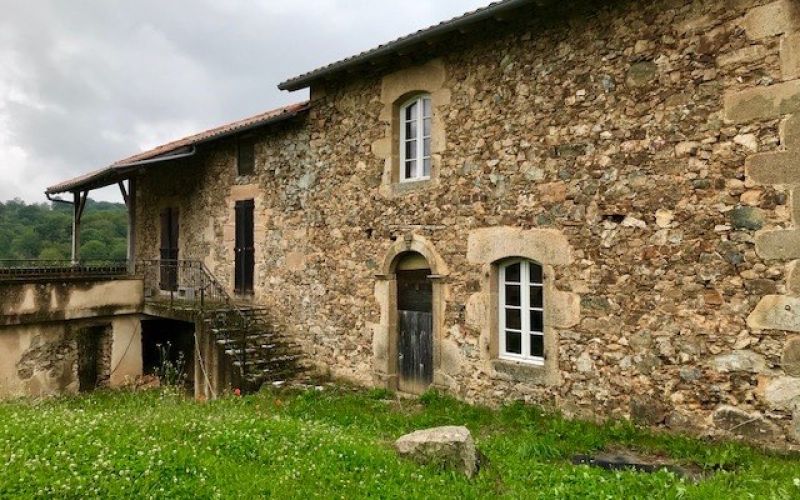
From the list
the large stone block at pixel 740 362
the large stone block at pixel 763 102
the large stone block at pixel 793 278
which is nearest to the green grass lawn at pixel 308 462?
the large stone block at pixel 740 362

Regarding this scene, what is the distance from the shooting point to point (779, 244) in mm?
5418

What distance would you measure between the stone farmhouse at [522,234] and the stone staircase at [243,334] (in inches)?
2.5

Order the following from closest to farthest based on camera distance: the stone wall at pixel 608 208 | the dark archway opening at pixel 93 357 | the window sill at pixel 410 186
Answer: the stone wall at pixel 608 208 < the window sill at pixel 410 186 < the dark archway opening at pixel 93 357

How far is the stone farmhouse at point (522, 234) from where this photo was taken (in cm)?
561

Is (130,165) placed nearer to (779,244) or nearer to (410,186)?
(410,186)

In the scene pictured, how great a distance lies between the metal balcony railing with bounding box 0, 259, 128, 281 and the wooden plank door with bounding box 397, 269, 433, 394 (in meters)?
6.84

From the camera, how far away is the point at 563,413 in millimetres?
6844

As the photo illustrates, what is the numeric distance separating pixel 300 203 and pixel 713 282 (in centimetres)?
719

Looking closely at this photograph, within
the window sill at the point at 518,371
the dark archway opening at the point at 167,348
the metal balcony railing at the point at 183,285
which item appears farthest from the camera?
the dark archway opening at the point at 167,348

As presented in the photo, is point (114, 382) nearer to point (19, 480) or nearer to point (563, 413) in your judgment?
point (19, 480)

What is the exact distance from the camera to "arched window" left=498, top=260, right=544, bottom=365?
289 inches

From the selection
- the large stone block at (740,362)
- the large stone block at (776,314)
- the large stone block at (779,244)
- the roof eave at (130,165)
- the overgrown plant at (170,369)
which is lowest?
the overgrown plant at (170,369)

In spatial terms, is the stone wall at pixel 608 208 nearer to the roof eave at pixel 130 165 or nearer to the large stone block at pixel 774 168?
the large stone block at pixel 774 168

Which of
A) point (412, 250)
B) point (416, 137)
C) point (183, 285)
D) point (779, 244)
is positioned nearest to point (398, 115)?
point (416, 137)
